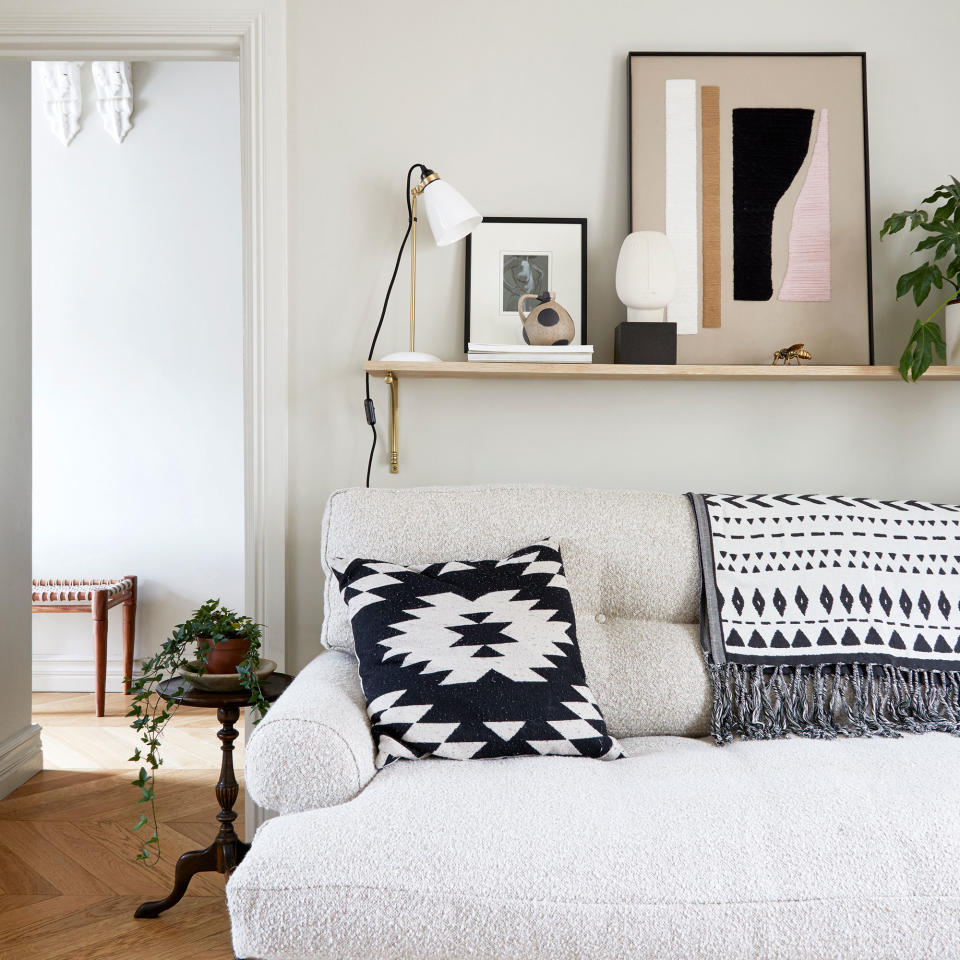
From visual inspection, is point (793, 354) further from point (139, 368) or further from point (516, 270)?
point (139, 368)

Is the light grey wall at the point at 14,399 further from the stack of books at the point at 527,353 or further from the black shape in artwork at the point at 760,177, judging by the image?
the black shape in artwork at the point at 760,177

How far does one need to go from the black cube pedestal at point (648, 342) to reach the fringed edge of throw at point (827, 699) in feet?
2.42

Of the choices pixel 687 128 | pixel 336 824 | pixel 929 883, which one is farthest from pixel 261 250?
pixel 929 883

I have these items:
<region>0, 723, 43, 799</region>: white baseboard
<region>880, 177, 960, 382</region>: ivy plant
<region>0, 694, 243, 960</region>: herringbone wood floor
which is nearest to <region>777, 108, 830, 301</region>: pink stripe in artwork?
<region>880, 177, 960, 382</region>: ivy plant

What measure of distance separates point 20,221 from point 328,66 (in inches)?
49.4

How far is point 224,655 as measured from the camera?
1.73m

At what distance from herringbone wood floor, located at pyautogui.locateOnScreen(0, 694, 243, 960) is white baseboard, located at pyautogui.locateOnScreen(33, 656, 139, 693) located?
0.47 metres

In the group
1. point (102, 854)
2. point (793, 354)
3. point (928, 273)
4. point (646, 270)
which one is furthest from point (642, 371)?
point (102, 854)

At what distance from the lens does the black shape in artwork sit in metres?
2.09

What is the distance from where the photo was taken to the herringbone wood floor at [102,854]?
1.73 meters

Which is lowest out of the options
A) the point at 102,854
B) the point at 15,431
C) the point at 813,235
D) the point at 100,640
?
the point at 102,854

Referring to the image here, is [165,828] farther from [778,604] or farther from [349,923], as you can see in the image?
[778,604]

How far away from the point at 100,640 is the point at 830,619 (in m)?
2.70

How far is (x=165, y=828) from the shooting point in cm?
226
